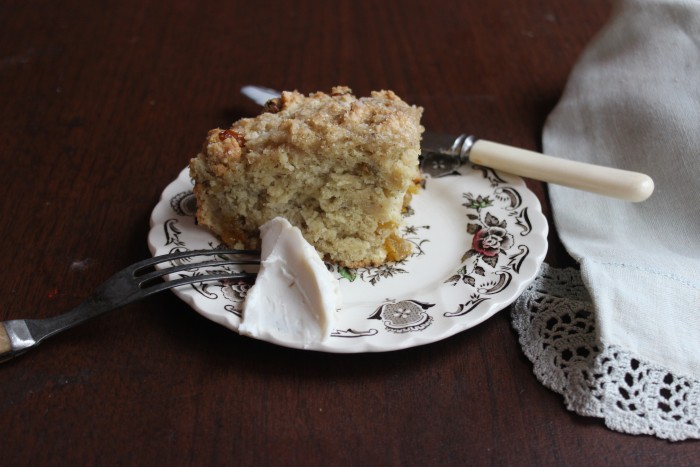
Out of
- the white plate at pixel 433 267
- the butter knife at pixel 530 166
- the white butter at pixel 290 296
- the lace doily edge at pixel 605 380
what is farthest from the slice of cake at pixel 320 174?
the lace doily edge at pixel 605 380

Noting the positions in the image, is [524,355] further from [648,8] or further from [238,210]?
[648,8]

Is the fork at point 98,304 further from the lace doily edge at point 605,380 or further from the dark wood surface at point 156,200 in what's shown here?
the lace doily edge at point 605,380

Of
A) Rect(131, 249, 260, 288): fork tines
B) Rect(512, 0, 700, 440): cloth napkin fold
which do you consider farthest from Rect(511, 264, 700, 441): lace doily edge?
Rect(131, 249, 260, 288): fork tines

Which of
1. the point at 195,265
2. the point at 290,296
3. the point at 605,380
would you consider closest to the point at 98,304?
the point at 195,265

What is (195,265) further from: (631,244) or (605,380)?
(631,244)

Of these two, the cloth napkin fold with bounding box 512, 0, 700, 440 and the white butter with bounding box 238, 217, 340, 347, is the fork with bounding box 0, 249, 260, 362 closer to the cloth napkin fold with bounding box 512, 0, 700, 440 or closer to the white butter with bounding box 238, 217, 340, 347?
the white butter with bounding box 238, 217, 340, 347

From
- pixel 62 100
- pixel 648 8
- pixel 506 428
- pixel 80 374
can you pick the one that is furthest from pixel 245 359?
pixel 648 8
